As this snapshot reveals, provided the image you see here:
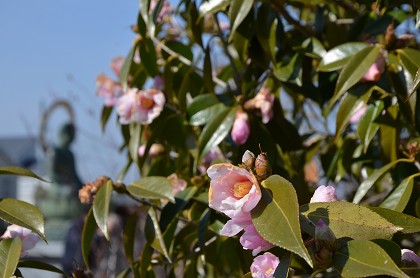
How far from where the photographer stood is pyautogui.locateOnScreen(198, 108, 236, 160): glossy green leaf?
149 cm

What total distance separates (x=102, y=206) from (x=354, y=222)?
594 mm

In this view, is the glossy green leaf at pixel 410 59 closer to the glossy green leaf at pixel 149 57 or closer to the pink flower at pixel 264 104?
the pink flower at pixel 264 104

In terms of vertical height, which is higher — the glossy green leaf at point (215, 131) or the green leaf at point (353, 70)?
the green leaf at point (353, 70)

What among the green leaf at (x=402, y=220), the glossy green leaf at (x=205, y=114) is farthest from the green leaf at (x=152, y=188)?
the green leaf at (x=402, y=220)

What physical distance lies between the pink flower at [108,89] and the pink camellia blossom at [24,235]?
2.39 feet

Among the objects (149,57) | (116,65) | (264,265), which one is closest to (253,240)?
(264,265)

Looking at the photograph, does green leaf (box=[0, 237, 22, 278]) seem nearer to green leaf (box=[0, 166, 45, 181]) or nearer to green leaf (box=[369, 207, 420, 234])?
green leaf (box=[0, 166, 45, 181])

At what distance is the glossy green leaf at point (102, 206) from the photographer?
1247 mm

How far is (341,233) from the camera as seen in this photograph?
0.79 m

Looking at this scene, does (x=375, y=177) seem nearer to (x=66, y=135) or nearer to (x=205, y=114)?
(x=205, y=114)

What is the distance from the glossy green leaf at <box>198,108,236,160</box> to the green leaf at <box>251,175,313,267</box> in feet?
2.17

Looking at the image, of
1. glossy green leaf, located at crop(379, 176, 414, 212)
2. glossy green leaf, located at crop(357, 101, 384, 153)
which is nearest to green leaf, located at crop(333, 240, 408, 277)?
glossy green leaf, located at crop(379, 176, 414, 212)

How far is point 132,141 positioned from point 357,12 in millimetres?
633

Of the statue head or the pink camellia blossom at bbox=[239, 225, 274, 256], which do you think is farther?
the statue head
